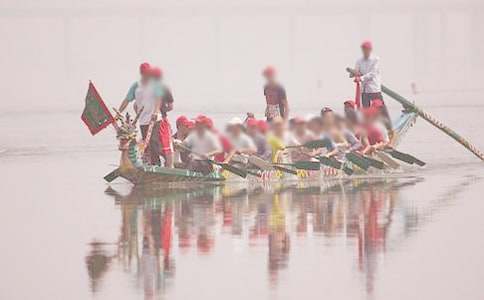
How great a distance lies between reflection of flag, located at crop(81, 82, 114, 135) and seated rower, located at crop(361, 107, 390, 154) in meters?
4.72

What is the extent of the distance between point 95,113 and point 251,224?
762cm

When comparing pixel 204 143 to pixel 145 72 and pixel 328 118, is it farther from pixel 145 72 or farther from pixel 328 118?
pixel 328 118

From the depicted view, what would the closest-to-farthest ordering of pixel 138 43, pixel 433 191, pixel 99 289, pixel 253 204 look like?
pixel 99 289 < pixel 253 204 < pixel 433 191 < pixel 138 43

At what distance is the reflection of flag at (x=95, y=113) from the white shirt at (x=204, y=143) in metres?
1.49

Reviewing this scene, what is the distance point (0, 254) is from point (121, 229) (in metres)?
2.55

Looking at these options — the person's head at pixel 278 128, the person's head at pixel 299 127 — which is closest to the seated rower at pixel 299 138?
the person's head at pixel 299 127

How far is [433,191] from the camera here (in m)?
Result: 29.9

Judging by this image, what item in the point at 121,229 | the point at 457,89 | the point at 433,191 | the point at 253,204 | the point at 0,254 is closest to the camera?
the point at 0,254

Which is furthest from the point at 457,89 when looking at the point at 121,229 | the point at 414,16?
the point at 121,229

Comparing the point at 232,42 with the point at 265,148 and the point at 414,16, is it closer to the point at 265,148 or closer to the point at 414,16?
the point at 414,16

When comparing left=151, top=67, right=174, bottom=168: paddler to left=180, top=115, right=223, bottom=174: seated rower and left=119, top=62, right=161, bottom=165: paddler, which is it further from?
left=180, top=115, right=223, bottom=174: seated rower

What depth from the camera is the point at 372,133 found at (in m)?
34.3

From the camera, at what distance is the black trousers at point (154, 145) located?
31188 millimetres

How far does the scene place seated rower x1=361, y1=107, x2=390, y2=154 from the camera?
33.8 metres
